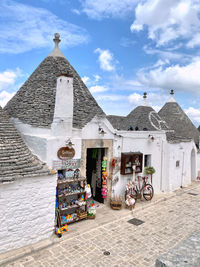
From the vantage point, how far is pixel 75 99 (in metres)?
9.93

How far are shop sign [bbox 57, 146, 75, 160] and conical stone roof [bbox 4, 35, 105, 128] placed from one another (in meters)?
1.10

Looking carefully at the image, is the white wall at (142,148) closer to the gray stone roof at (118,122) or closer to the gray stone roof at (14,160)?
the gray stone roof at (118,122)

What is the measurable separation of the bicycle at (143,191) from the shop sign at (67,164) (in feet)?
10.6

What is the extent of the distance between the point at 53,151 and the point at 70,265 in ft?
11.8

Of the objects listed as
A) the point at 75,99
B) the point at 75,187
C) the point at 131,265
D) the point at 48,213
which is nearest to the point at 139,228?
the point at 131,265

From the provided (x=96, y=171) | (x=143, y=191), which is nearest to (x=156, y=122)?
(x=143, y=191)

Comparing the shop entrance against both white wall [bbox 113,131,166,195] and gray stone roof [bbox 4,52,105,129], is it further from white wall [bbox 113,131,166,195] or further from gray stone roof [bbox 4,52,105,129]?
gray stone roof [bbox 4,52,105,129]

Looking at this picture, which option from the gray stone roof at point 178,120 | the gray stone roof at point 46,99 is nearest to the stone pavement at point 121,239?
the gray stone roof at point 46,99

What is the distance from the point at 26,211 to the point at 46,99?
4952 mm

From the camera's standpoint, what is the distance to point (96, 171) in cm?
1057

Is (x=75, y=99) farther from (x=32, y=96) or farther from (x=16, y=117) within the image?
(x=16, y=117)

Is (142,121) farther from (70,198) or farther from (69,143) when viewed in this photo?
(70,198)

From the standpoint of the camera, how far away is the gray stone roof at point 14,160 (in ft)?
20.2

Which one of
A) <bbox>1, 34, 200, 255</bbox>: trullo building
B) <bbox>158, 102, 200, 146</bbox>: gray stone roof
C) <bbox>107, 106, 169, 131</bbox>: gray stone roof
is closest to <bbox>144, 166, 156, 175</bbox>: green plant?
<bbox>1, 34, 200, 255</bbox>: trullo building
